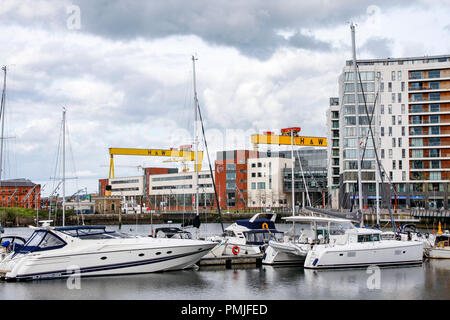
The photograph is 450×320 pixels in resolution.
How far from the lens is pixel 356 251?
32.0 meters

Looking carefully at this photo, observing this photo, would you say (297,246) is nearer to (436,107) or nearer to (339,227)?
(339,227)

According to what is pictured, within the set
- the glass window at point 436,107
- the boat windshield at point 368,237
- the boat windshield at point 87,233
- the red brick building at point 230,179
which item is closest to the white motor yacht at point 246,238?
the boat windshield at point 368,237

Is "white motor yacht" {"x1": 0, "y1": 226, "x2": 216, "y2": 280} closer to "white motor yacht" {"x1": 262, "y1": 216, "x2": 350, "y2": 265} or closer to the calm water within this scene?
the calm water

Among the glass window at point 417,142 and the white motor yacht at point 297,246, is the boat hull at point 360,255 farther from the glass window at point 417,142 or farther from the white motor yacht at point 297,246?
the glass window at point 417,142

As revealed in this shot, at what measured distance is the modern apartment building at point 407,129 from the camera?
95.9 metres

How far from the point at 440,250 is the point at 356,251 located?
903 cm

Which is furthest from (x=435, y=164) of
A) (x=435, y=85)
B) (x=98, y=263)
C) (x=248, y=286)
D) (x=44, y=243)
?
(x=44, y=243)

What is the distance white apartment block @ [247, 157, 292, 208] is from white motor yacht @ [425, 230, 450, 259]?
326ft

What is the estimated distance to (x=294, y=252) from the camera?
109ft

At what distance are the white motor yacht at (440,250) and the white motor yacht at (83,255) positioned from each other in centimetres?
1886

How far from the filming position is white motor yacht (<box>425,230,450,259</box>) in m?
37.2
